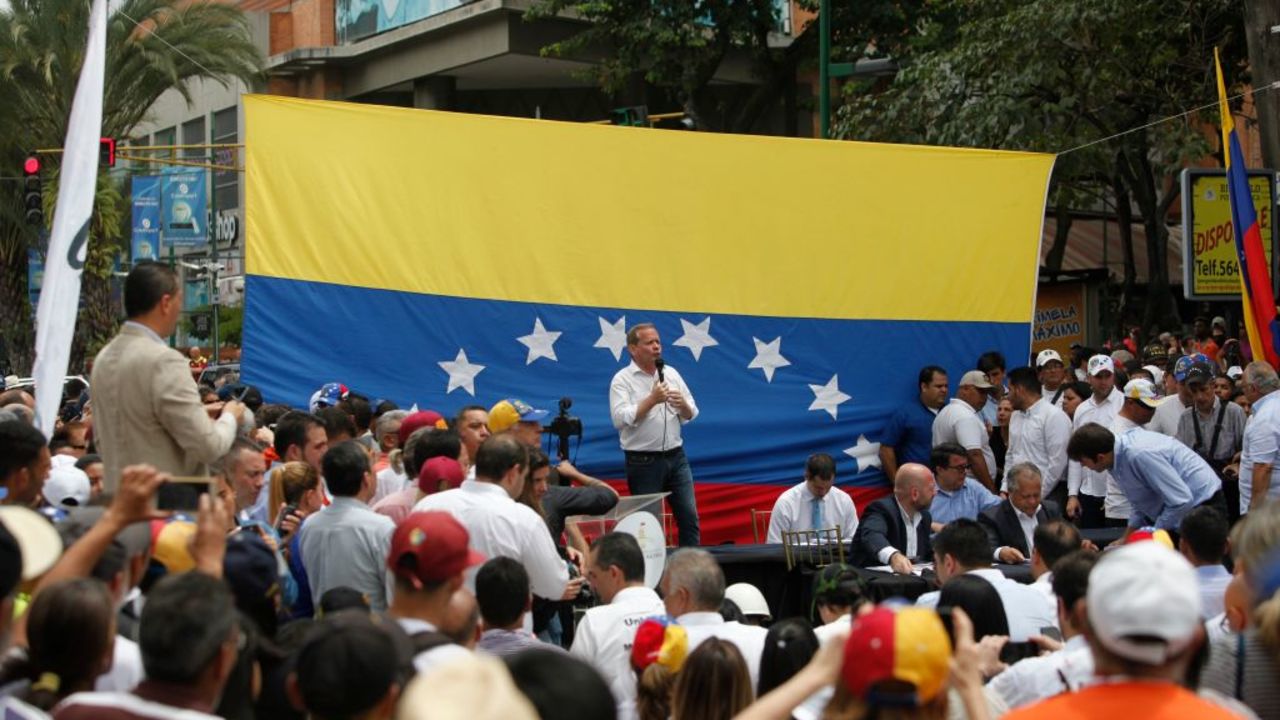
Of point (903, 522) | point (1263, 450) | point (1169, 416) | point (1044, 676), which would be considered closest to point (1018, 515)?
point (903, 522)

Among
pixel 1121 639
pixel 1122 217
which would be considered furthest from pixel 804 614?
pixel 1122 217

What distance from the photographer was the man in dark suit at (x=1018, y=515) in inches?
358

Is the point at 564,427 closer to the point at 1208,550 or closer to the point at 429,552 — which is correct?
the point at 1208,550

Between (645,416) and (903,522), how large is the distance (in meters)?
1.94

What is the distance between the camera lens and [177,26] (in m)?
28.9

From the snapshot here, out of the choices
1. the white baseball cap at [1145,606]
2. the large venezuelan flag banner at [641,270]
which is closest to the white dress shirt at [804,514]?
the large venezuelan flag banner at [641,270]

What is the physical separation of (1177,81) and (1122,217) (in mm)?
4969

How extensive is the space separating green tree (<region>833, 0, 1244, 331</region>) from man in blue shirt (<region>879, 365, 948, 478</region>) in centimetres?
812

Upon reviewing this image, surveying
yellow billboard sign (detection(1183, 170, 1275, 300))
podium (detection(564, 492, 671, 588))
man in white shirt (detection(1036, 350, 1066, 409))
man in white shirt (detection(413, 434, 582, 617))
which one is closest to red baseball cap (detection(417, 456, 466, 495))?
man in white shirt (detection(413, 434, 582, 617))

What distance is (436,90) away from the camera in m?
36.6

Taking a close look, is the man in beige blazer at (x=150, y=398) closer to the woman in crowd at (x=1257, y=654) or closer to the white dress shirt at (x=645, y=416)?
the woman in crowd at (x=1257, y=654)

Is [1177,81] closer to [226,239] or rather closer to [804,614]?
[804,614]

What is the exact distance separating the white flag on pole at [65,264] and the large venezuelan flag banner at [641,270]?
157 inches

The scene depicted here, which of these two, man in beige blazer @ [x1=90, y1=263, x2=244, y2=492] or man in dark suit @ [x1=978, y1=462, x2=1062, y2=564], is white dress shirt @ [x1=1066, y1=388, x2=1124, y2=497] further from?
man in beige blazer @ [x1=90, y1=263, x2=244, y2=492]
